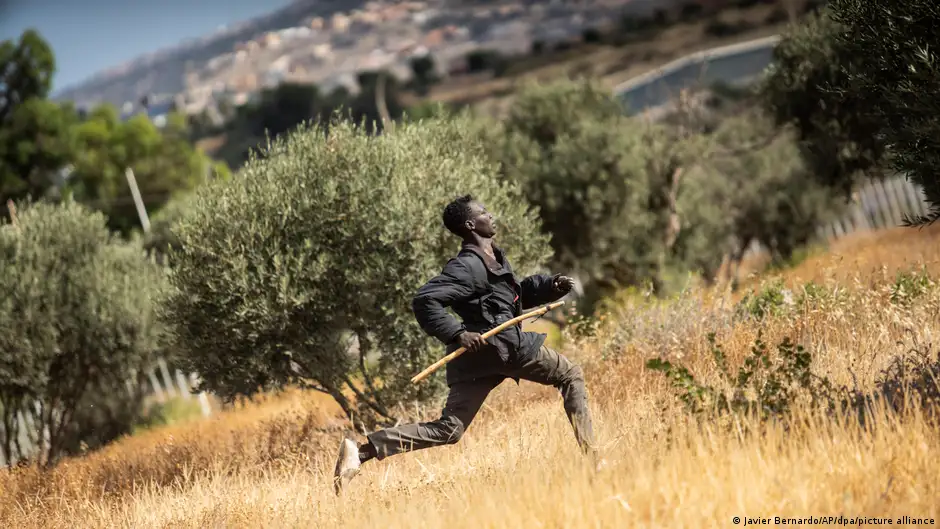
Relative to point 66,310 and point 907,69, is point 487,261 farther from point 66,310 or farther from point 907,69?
point 66,310

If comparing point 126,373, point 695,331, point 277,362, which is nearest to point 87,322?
point 126,373

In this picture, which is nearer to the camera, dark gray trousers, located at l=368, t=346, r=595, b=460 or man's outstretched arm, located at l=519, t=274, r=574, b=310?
dark gray trousers, located at l=368, t=346, r=595, b=460

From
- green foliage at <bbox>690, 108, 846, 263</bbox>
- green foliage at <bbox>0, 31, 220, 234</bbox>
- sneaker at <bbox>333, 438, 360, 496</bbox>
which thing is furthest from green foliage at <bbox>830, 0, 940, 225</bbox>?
green foliage at <bbox>0, 31, 220, 234</bbox>

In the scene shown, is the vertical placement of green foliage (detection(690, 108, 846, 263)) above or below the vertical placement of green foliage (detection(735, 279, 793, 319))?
below

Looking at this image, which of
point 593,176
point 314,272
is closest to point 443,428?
point 314,272

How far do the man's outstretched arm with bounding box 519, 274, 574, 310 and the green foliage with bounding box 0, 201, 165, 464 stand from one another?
926cm

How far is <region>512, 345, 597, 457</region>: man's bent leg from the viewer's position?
19.2 feet

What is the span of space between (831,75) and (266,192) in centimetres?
1027

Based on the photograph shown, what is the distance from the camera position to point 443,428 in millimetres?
6059

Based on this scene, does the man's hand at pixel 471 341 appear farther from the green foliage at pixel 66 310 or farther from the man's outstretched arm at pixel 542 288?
the green foliage at pixel 66 310

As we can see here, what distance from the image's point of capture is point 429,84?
136375mm

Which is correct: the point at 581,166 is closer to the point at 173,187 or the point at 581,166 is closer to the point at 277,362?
the point at 277,362

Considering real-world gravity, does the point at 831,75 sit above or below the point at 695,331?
above

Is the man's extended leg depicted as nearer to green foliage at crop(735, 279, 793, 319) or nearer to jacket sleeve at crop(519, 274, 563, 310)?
jacket sleeve at crop(519, 274, 563, 310)
